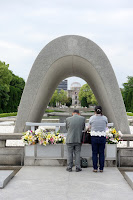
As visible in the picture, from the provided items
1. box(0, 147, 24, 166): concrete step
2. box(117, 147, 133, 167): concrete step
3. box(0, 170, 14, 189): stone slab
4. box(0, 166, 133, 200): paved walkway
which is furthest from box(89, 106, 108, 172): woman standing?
box(0, 147, 24, 166): concrete step

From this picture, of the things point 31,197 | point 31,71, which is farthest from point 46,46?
point 31,197

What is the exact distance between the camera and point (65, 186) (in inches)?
215

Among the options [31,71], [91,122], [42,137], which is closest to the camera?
[91,122]

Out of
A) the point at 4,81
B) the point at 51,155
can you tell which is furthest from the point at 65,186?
the point at 4,81

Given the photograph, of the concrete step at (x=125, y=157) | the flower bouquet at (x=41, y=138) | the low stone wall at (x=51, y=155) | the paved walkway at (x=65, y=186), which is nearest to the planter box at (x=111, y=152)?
the low stone wall at (x=51, y=155)

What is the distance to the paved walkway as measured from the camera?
191 inches

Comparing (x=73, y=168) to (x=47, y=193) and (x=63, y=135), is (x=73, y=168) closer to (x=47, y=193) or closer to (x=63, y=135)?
(x=63, y=135)

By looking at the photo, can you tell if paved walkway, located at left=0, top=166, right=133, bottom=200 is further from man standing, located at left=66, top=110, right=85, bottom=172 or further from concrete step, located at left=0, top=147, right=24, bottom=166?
concrete step, located at left=0, top=147, right=24, bottom=166

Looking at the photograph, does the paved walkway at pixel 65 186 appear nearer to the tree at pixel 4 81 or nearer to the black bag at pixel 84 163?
the black bag at pixel 84 163

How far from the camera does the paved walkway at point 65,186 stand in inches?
191

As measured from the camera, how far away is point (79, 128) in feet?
22.1

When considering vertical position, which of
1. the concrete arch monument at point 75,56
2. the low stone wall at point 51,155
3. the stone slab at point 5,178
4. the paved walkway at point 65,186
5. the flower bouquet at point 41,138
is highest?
the concrete arch monument at point 75,56

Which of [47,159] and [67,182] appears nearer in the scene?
[67,182]

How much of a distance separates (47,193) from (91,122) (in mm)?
2308
